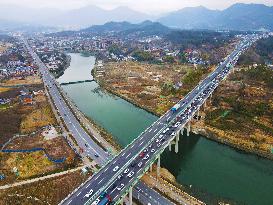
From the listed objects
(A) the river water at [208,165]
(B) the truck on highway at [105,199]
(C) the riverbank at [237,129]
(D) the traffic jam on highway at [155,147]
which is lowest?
(A) the river water at [208,165]

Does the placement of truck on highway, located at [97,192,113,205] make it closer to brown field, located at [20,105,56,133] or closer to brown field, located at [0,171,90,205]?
brown field, located at [0,171,90,205]

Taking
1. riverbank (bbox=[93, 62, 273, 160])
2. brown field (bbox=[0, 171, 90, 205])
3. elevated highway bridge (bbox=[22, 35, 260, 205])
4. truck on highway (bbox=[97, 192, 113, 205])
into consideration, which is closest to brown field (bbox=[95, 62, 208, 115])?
riverbank (bbox=[93, 62, 273, 160])

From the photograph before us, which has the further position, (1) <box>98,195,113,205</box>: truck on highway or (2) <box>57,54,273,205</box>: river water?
(2) <box>57,54,273,205</box>: river water

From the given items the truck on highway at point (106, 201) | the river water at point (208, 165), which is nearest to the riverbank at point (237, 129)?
the river water at point (208, 165)

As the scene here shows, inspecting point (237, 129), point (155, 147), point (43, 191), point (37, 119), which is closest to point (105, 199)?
point (43, 191)

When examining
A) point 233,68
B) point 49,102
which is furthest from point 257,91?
point 49,102

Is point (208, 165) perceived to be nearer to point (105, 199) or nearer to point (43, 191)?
point (105, 199)

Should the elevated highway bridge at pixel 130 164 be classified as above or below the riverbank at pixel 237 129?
above

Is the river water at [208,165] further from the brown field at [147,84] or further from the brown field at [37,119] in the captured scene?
the brown field at [37,119]
